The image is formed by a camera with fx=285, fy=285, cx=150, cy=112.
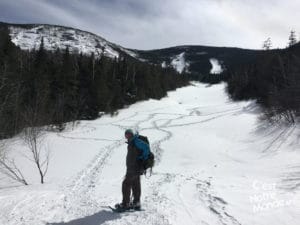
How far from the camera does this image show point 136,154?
6379mm

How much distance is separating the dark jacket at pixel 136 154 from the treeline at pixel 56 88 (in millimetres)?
13457

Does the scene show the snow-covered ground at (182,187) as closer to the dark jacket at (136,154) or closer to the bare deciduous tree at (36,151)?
the bare deciduous tree at (36,151)

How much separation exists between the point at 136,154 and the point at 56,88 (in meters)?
28.2

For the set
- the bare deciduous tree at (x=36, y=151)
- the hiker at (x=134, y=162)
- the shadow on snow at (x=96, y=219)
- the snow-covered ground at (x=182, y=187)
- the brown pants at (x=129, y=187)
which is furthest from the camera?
the bare deciduous tree at (x=36, y=151)

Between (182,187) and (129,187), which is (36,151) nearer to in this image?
(182,187)

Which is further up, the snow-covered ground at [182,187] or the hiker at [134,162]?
the hiker at [134,162]

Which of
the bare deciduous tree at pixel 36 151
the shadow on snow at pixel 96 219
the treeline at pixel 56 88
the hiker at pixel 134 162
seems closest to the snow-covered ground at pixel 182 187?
the shadow on snow at pixel 96 219

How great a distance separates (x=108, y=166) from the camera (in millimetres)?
13297

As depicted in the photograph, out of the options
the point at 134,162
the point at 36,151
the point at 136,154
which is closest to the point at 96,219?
the point at 134,162

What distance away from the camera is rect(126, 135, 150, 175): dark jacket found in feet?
20.8

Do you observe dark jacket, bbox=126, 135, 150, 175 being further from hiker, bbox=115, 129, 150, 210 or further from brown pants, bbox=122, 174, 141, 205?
brown pants, bbox=122, 174, 141, 205

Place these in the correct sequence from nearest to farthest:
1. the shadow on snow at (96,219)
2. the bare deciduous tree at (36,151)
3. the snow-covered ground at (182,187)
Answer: the shadow on snow at (96,219) < the snow-covered ground at (182,187) < the bare deciduous tree at (36,151)

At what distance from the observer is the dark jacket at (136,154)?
6.34 metres

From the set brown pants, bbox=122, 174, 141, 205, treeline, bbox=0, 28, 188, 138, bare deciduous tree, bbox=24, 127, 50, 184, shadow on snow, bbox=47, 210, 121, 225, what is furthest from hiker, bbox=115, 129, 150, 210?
treeline, bbox=0, 28, 188, 138
